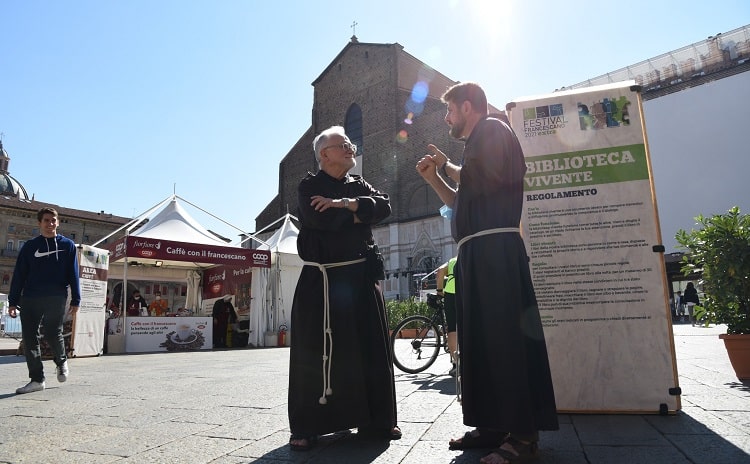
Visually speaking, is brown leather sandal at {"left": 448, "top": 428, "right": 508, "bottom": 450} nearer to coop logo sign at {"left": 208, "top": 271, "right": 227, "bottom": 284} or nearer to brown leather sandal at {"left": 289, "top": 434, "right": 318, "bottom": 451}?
brown leather sandal at {"left": 289, "top": 434, "right": 318, "bottom": 451}

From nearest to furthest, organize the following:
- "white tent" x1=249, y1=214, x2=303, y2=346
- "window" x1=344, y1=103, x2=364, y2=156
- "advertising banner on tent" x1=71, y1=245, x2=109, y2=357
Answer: "advertising banner on tent" x1=71, y1=245, x2=109, y2=357
"white tent" x1=249, y1=214, x2=303, y2=346
"window" x1=344, y1=103, x2=364, y2=156

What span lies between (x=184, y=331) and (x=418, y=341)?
7.79m

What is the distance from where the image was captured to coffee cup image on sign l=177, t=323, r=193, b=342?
41.0 feet

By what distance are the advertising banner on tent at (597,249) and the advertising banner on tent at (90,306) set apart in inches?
397

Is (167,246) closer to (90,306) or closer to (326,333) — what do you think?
(90,306)

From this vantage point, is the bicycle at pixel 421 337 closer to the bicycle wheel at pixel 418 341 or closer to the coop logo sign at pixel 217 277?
the bicycle wheel at pixel 418 341

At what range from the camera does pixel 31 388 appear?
4.75 metres

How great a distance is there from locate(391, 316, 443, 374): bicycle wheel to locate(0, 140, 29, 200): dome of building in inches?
3428

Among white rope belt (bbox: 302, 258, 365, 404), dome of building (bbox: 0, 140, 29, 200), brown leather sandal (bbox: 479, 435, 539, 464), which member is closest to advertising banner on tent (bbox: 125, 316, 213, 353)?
white rope belt (bbox: 302, 258, 365, 404)

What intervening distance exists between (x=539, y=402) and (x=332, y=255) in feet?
4.08

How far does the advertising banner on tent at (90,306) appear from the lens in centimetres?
1041

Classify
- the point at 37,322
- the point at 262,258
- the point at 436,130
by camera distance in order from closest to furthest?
the point at 37,322
the point at 262,258
the point at 436,130

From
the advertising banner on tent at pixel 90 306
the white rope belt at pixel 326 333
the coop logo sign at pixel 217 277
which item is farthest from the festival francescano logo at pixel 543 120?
the coop logo sign at pixel 217 277

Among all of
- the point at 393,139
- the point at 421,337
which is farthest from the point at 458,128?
the point at 393,139
